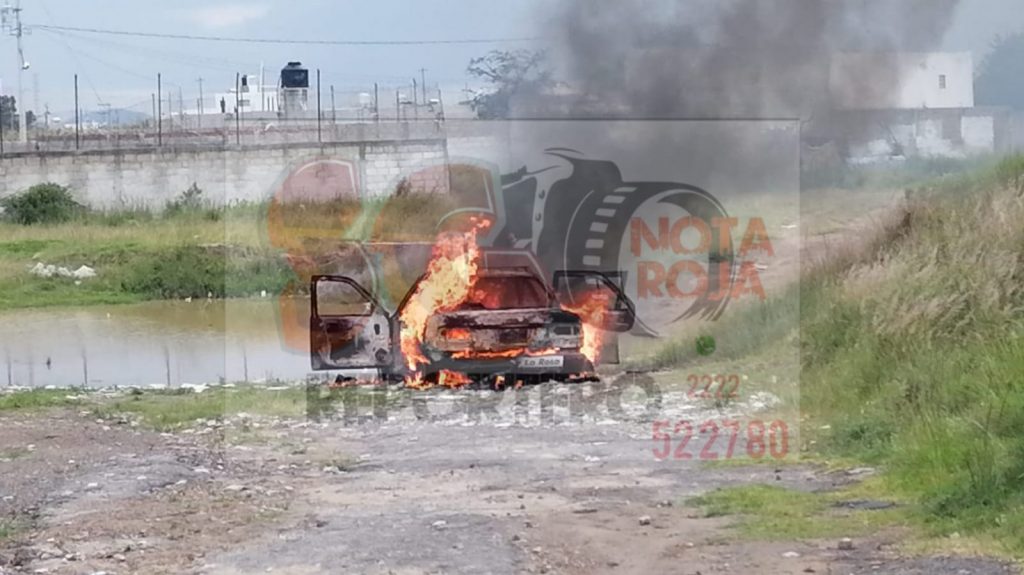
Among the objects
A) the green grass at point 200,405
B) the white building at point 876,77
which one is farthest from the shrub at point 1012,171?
the green grass at point 200,405

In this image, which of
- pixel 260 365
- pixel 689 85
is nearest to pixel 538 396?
pixel 260 365

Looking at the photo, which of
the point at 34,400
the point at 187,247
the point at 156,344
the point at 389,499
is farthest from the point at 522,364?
the point at 187,247

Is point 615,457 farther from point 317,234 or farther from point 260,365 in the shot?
point 317,234

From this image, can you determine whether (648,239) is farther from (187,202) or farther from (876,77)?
(187,202)

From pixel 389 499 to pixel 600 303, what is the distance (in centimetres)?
680

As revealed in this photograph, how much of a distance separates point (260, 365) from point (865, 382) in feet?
33.3

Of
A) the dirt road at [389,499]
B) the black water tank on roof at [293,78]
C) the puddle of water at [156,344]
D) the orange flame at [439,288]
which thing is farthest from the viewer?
the black water tank on roof at [293,78]

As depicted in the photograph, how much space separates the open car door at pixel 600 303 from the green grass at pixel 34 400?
5598mm

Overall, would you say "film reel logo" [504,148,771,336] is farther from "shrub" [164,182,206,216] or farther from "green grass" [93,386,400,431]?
"shrub" [164,182,206,216]

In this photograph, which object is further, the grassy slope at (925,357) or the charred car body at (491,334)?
the charred car body at (491,334)

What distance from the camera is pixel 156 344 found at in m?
24.2

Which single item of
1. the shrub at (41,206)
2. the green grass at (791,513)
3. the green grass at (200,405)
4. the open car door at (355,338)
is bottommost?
the green grass at (791,513)

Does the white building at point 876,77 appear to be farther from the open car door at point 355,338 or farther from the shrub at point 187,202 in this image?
Result: the shrub at point 187,202

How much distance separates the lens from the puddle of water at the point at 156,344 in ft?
65.2
